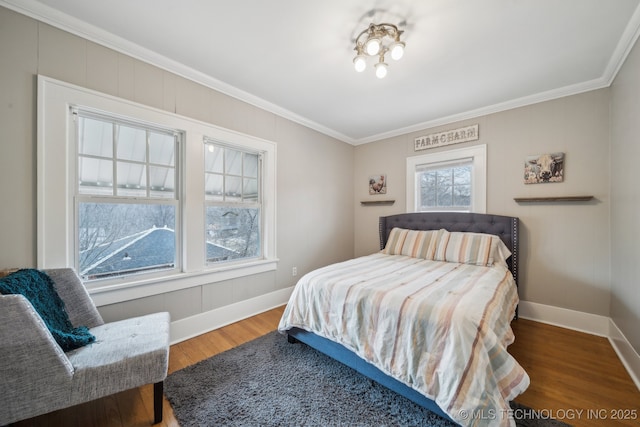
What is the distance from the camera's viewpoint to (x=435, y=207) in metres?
3.51

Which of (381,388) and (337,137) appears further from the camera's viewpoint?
(337,137)

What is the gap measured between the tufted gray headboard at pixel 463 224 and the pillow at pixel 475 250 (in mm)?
137

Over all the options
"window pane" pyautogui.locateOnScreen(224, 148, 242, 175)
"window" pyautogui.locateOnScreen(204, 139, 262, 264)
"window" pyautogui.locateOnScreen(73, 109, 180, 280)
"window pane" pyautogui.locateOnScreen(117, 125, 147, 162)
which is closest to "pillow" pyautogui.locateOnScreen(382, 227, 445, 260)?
"window" pyautogui.locateOnScreen(204, 139, 262, 264)

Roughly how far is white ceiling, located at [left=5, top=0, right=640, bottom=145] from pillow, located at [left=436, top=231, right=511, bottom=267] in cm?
164

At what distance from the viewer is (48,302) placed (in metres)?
1.44

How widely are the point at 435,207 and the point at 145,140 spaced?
3.58 m

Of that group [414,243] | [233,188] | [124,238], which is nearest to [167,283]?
[124,238]

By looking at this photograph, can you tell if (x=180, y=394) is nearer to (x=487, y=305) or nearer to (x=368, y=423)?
(x=368, y=423)

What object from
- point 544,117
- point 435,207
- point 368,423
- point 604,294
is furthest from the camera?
point 435,207

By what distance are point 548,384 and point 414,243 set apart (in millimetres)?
1678

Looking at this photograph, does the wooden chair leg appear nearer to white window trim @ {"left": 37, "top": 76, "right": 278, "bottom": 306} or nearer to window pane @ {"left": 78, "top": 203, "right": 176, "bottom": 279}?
white window trim @ {"left": 37, "top": 76, "right": 278, "bottom": 306}

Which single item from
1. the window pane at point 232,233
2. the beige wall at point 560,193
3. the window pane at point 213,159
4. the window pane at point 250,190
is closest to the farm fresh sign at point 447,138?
the beige wall at point 560,193

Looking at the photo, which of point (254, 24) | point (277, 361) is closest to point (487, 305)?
point (277, 361)

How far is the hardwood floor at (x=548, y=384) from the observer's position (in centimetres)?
141
